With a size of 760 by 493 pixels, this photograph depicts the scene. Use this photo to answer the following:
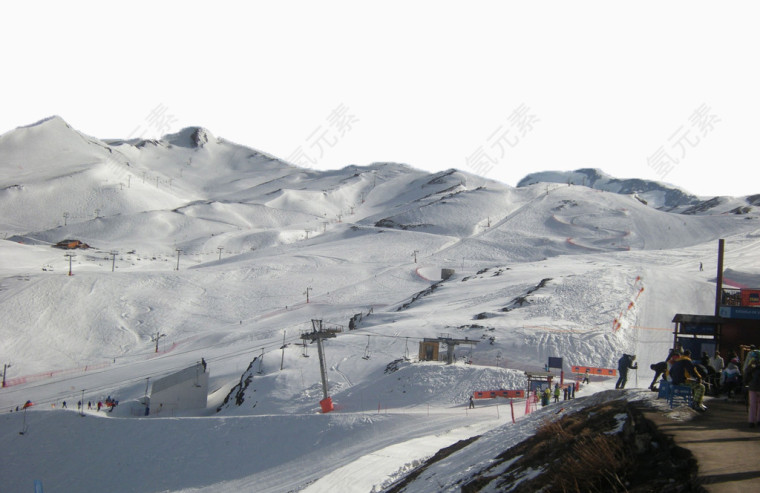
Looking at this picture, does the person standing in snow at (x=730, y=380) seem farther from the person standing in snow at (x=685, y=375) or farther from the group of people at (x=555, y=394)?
the group of people at (x=555, y=394)

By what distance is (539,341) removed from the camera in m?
36.7

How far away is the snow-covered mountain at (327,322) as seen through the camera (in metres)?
23.5

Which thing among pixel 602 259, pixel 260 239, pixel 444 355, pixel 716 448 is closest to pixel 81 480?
pixel 444 355

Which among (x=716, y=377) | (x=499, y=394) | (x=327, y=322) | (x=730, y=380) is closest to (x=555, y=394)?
(x=499, y=394)

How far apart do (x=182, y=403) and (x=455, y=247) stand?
234ft

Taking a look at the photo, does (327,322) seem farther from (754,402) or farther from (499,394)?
(754,402)

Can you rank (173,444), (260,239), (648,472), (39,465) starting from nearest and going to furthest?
(648,472)
(173,444)
(39,465)
(260,239)

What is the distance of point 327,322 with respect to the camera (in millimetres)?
59594

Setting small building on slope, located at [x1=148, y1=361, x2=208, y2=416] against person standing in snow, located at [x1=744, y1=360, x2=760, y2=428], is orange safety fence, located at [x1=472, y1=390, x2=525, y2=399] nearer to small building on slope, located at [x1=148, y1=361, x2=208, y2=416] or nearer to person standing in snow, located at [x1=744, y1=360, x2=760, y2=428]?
person standing in snow, located at [x1=744, y1=360, x2=760, y2=428]

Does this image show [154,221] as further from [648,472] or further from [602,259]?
[648,472]

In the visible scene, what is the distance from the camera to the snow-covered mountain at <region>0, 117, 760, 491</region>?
2353cm

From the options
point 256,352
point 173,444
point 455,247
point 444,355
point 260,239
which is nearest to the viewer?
point 173,444

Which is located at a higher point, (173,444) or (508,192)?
(508,192)

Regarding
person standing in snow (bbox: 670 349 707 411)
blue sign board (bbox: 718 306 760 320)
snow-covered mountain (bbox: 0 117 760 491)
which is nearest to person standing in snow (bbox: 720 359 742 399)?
person standing in snow (bbox: 670 349 707 411)
